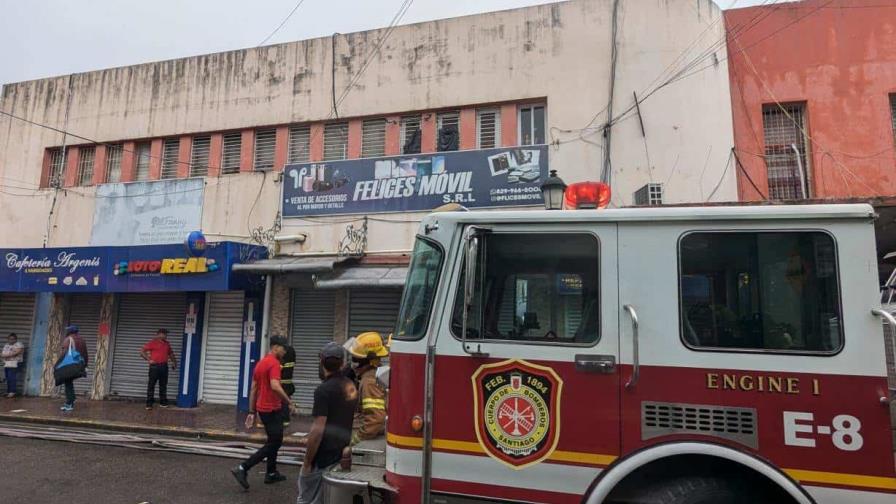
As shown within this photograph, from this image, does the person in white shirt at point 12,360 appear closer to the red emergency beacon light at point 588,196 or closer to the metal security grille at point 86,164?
the metal security grille at point 86,164

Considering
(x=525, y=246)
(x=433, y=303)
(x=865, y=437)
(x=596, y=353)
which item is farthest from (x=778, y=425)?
(x=433, y=303)

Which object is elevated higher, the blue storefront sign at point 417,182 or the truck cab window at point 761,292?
the blue storefront sign at point 417,182

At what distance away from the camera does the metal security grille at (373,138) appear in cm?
1148

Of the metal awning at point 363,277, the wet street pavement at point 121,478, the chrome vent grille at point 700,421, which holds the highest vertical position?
the metal awning at point 363,277

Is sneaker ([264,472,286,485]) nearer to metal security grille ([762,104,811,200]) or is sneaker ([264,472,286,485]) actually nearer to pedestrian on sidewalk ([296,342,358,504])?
pedestrian on sidewalk ([296,342,358,504])

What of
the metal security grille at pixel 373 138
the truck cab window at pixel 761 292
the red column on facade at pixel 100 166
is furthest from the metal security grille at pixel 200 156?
the truck cab window at pixel 761 292

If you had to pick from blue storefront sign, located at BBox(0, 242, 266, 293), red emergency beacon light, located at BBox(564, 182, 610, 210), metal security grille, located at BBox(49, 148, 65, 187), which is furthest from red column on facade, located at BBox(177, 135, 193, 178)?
red emergency beacon light, located at BBox(564, 182, 610, 210)

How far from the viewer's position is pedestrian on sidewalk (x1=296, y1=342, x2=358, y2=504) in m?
4.19

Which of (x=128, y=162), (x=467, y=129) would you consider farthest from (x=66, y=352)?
(x=467, y=129)

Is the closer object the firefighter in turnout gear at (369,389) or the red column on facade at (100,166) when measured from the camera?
the firefighter in turnout gear at (369,389)

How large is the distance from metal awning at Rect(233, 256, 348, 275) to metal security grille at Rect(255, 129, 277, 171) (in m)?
2.46

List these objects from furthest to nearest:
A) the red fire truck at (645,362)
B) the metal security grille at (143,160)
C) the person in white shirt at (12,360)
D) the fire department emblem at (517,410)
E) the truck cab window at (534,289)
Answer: the metal security grille at (143,160), the person in white shirt at (12,360), the truck cab window at (534,289), the fire department emblem at (517,410), the red fire truck at (645,362)

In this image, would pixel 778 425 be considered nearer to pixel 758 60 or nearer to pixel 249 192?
pixel 758 60

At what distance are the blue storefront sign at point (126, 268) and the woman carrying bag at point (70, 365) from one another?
47.5 inches
